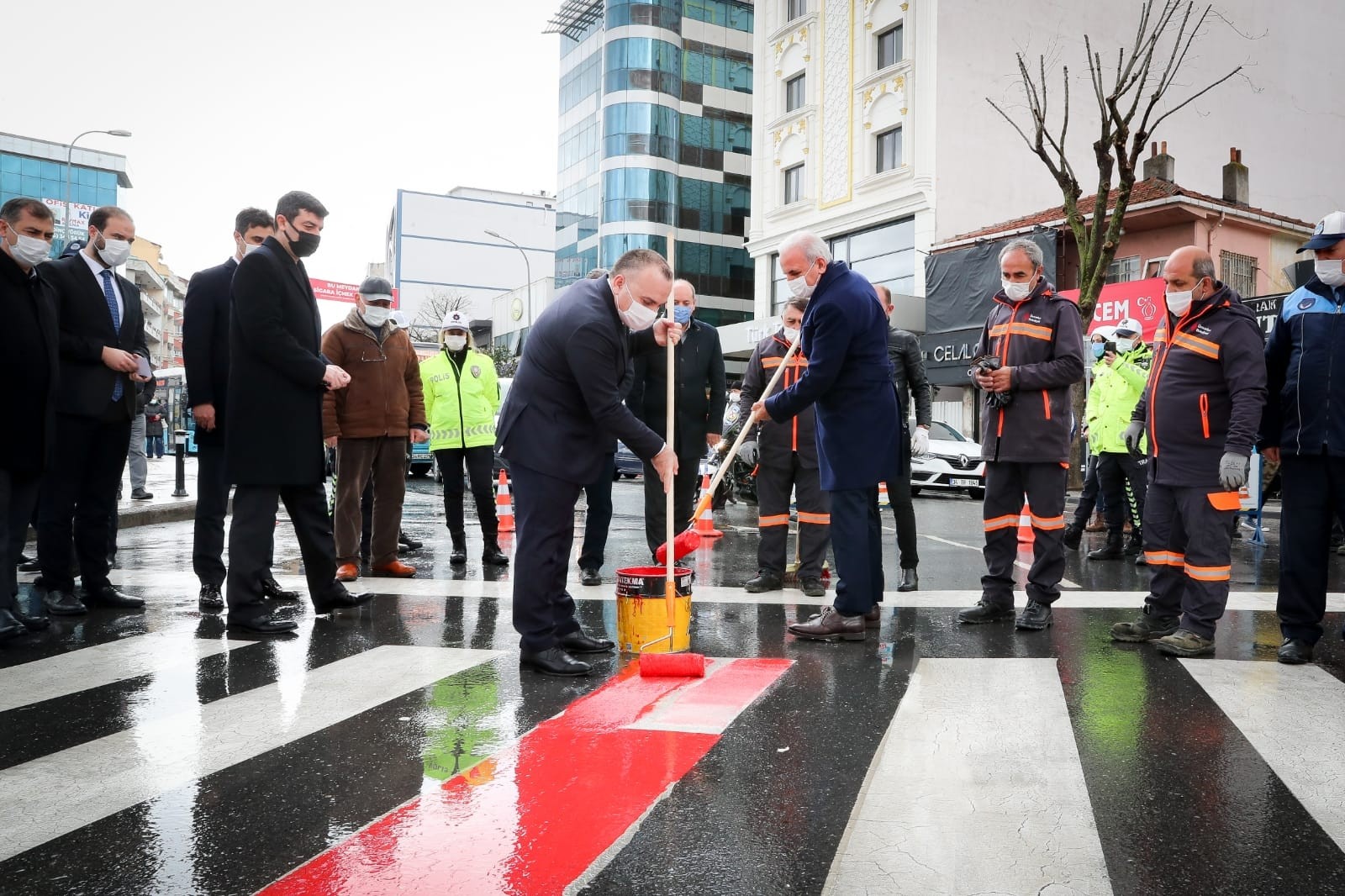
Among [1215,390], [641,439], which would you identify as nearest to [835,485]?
[641,439]

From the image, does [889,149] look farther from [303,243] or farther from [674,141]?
[303,243]

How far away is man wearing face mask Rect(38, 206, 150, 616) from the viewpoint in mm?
5891

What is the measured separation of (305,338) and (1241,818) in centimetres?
484

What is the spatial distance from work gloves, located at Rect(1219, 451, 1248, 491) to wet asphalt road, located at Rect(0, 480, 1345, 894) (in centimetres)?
82

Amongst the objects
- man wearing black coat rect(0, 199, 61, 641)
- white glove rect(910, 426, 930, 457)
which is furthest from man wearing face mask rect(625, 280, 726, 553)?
man wearing black coat rect(0, 199, 61, 641)

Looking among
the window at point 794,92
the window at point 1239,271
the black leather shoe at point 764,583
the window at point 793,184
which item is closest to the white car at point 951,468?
the window at point 1239,271

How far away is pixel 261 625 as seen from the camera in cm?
527

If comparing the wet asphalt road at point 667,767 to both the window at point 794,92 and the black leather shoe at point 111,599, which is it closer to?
the black leather shoe at point 111,599

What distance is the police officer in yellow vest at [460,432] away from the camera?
841 centimetres

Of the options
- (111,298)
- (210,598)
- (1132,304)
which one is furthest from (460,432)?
(1132,304)

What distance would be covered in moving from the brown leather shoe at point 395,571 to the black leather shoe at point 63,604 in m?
2.01

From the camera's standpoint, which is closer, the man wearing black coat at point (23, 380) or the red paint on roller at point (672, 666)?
the red paint on roller at point (672, 666)

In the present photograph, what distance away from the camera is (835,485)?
5336 millimetres

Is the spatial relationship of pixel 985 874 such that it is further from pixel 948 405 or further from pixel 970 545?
pixel 948 405
